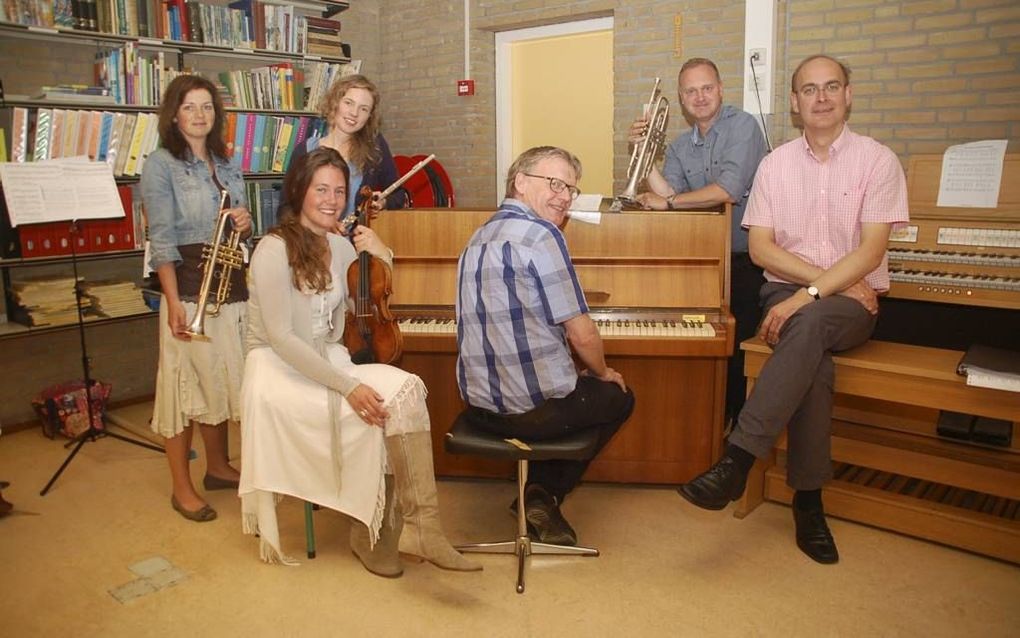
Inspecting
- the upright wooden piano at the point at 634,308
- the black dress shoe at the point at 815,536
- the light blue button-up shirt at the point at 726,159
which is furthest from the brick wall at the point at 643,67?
the black dress shoe at the point at 815,536

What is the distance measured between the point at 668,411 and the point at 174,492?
195 cm

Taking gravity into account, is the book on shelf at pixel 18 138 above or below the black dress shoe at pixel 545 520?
above

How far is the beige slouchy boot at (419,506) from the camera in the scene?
8.32ft

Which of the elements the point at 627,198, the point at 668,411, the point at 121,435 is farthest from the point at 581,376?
the point at 121,435

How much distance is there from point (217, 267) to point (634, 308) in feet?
5.13

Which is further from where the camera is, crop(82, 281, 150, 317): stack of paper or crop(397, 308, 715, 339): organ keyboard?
crop(82, 281, 150, 317): stack of paper

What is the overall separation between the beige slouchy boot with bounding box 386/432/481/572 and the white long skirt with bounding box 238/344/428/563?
0.05 m

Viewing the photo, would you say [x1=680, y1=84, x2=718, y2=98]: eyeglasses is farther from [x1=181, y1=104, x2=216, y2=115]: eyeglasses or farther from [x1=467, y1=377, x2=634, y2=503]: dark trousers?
[x1=181, y1=104, x2=216, y2=115]: eyeglasses

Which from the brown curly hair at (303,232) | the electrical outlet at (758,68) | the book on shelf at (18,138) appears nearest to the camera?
the brown curly hair at (303,232)

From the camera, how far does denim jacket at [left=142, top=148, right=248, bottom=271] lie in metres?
2.99

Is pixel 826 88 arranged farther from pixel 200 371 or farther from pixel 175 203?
pixel 200 371

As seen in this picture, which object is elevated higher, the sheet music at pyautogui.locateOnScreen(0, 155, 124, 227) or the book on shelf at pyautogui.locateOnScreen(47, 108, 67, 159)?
the book on shelf at pyautogui.locateOnScreen(47, 108, 67, 159)

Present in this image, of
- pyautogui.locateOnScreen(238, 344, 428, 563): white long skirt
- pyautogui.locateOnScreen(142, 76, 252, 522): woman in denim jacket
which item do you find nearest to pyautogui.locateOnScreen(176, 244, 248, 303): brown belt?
pyautogui.locateOnScreen(142, 76, 252, 522): woman in denim jacket

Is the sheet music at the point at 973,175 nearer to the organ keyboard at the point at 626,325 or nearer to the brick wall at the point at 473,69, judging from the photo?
the organ keyboard at the point at 626,325
